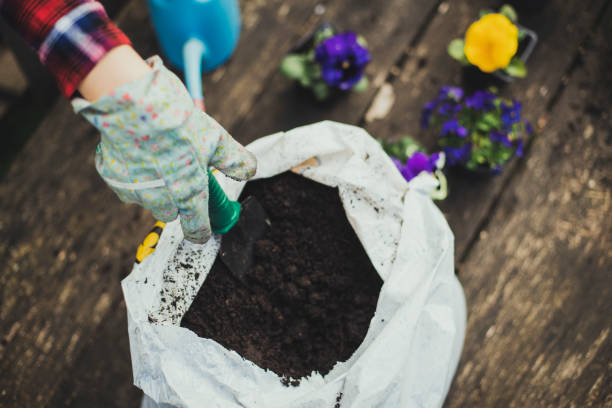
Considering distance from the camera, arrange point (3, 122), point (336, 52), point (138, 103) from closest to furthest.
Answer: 1. point (138, 103)
2. point (336, 52)
3. point (3, 122)

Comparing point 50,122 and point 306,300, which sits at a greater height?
point 50,122

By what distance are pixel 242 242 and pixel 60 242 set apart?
17.3 inches

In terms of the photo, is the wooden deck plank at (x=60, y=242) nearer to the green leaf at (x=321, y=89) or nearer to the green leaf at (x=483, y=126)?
the green leaf at (x=321, y=89)

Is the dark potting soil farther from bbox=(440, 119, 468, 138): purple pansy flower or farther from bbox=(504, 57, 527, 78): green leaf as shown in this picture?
bbox=(504, 57, 527, 78): green leaf

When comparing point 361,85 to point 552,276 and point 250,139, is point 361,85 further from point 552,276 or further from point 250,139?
point 552,276

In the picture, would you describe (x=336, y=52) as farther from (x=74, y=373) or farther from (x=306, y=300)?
(x=74, y=373)

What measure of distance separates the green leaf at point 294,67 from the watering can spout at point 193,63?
0.15 meters

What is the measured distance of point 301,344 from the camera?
65cm

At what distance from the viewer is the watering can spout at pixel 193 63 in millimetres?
695

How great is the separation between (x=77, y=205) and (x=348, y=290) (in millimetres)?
573

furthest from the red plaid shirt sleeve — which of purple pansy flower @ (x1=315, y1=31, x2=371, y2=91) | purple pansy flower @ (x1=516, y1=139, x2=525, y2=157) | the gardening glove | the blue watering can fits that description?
purple pansy flower @ (x1=516, y1=139, x2=525, y2=157)

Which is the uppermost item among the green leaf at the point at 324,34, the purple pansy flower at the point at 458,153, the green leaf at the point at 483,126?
the green leaf at the point at 324,34

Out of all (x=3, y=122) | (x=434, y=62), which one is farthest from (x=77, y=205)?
(x=434, y=62)

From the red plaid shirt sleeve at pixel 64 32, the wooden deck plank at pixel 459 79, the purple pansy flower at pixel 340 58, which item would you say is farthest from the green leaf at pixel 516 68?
the red plaid shirt sleeve at pixel 64 32
